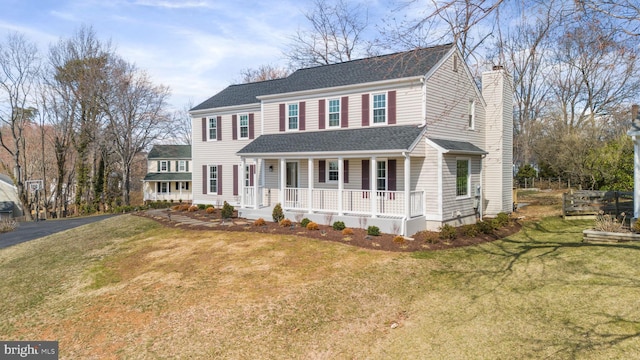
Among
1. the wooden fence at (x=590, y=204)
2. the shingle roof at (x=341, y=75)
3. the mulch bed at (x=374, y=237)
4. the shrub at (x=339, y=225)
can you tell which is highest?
the shingle roof at (x=341, y=75)

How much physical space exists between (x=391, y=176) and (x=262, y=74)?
32.5m

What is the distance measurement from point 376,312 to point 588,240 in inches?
339

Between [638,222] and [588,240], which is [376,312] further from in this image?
[638,222]

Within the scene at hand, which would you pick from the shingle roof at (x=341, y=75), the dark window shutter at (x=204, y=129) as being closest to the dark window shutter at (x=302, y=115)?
the shingle roof at (x=341, y=75)

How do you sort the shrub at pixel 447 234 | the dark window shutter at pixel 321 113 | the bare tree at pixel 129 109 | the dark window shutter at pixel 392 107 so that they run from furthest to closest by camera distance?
the bare tree at pixel 129 109
the dark window shutter at pixel 321 113
the dark window shutter at pixel 392 107
the shrub at pixel 447 234

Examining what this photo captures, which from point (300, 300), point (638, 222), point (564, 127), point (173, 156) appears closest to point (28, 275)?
point (300, 300)

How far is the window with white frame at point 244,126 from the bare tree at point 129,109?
53.9 feet

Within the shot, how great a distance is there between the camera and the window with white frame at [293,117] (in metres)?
18.6

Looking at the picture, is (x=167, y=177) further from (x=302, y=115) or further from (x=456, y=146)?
(x=456, y=146)

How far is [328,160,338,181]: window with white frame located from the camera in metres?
17.1

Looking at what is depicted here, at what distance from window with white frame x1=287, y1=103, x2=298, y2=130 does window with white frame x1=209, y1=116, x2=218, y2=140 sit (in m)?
6.29

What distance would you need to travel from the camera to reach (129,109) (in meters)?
32.8

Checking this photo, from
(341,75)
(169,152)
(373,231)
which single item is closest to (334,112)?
(341,75)

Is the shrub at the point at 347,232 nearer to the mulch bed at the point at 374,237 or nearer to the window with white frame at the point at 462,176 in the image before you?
the mulch bed at the point at 374,237
